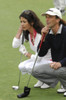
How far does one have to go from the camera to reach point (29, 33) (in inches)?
235

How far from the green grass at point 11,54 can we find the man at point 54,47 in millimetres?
337

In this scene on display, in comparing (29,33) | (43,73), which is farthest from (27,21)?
(43,73)

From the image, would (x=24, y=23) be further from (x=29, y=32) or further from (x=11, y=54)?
(x=11, y=54)

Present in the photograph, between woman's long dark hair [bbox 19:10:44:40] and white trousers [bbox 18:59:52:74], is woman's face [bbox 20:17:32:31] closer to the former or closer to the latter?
woman's long dark hair [bbox 19:10:44:40]

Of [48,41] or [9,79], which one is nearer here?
[48,41]

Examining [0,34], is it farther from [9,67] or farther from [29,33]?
[29,33]

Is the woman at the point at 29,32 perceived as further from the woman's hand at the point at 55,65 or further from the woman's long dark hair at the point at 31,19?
the woman's hand at the point at 55,65

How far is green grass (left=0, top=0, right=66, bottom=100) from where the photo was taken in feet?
19.0

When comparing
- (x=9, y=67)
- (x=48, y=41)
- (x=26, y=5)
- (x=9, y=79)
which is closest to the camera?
(x=48, y=41)

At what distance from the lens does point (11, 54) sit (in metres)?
7.89

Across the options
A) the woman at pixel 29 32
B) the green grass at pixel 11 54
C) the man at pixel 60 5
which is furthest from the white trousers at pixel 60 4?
the woman at pixel 29 32

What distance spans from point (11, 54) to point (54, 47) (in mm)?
2404

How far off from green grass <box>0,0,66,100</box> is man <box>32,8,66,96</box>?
337mm

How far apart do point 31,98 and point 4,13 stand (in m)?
5.76
